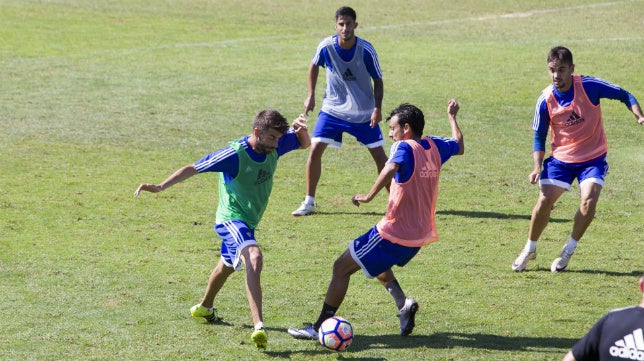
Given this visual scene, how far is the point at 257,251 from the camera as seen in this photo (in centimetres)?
905

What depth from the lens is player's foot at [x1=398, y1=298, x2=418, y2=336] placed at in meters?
9.17

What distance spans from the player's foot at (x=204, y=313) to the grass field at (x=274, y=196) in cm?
14

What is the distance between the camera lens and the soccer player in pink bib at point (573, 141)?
1099 cm

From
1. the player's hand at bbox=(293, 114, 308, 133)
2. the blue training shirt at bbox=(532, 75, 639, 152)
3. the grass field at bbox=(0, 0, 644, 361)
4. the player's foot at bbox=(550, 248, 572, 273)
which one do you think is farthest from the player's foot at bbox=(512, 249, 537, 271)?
the player's hand at bbox=(293, 114, 308, 133)

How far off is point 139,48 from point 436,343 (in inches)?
732

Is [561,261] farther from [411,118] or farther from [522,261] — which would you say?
[411,118]

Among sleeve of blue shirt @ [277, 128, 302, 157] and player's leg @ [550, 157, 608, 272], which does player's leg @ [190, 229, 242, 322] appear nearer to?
sleeve of blue shirt @ [277, 128, 302, 157]

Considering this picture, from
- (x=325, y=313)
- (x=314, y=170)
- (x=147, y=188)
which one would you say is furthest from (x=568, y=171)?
(x=147, y=188)

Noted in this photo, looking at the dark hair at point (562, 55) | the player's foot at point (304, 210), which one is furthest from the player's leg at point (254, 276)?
the player's foot at point (304, 210)

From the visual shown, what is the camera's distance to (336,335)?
28.3 ft

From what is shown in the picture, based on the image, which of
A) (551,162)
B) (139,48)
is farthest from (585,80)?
(139,48)

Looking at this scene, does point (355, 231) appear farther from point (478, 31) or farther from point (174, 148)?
point (478, 31)

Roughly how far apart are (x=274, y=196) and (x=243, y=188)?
519cm

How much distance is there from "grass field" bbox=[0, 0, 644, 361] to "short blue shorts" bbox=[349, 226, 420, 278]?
0.70 m
